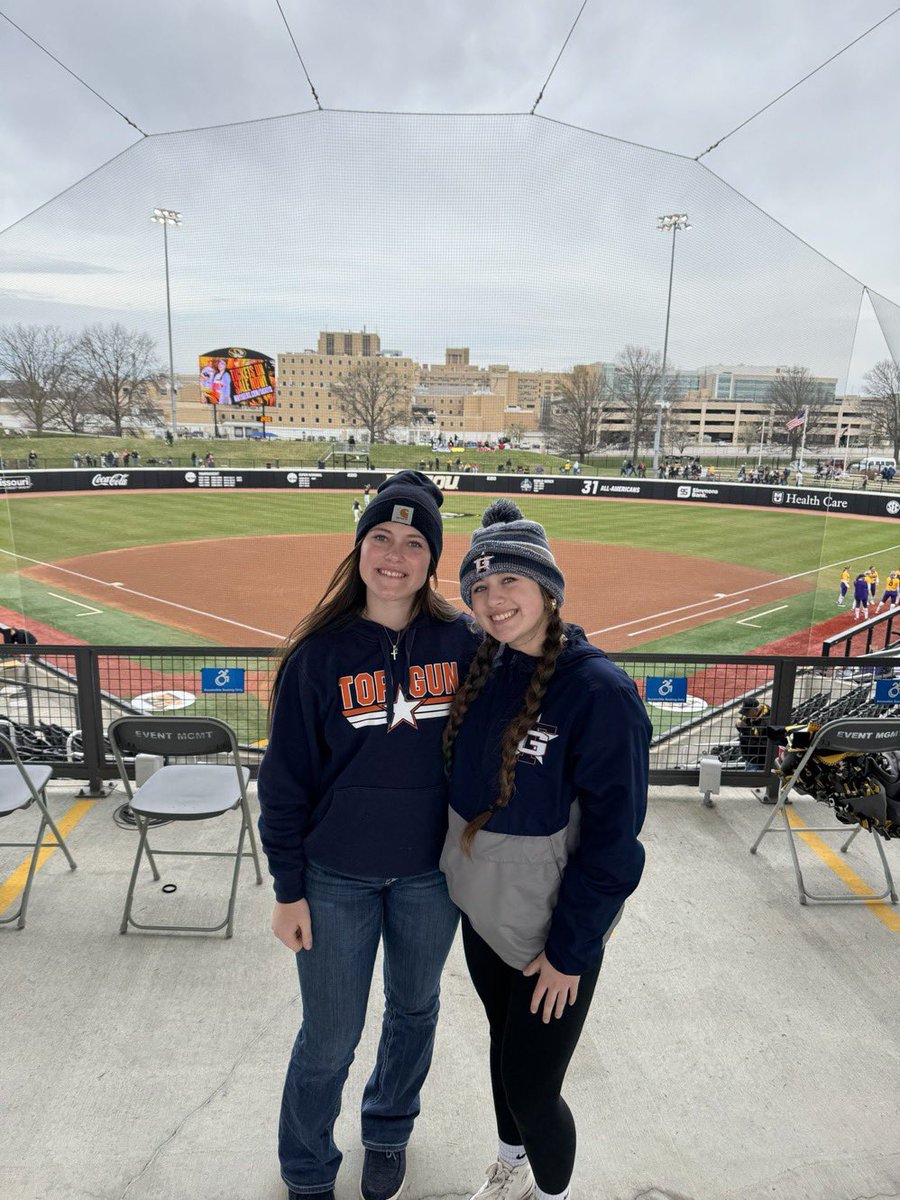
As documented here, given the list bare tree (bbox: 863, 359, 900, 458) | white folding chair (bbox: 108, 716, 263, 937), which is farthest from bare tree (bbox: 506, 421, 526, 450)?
white folding chair (bbox: 108, 716, 263, 937)

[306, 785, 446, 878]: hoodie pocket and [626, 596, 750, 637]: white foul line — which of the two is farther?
[626, 596, 750, 637]: white foul line

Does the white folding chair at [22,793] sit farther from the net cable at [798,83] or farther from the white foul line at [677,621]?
the white foul line at [677,621]

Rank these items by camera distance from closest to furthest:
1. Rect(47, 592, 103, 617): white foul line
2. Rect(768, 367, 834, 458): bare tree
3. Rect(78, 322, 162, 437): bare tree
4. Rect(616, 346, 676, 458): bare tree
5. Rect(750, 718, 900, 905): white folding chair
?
Rect(750, 718, 900, 905): white folding chair, Rect(47, 592, 103, 617): white foul line, Rect(768, 367, 834, 458): bare tree, Rect(616, 346, 676, 458): bare tree, Rect(78, 322, 162, 437): bare tree

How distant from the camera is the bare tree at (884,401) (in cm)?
2000

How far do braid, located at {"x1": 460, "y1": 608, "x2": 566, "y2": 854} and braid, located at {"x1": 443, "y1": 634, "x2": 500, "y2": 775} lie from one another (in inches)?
5.4

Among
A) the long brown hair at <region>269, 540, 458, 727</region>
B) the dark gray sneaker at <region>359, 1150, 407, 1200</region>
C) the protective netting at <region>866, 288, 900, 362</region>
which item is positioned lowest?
the dark gray sneaker at <region>359, 1150, 407, 1200</region>

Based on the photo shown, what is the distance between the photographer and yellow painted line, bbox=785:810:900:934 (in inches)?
130

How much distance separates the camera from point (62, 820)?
404 centimetres

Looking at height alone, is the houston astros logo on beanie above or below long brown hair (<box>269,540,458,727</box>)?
above

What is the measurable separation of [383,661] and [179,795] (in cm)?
203

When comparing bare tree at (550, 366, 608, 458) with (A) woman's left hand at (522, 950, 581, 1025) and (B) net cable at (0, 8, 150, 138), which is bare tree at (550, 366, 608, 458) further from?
(A) woman's left hand at (522, 950, 581, 1025)

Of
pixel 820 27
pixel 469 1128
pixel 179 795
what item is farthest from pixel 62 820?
pixel 820 27

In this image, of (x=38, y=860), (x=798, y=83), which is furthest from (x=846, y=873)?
(x=798, y=83)

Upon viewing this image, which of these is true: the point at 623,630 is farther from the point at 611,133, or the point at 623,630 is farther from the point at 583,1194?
the point at 583,1194
